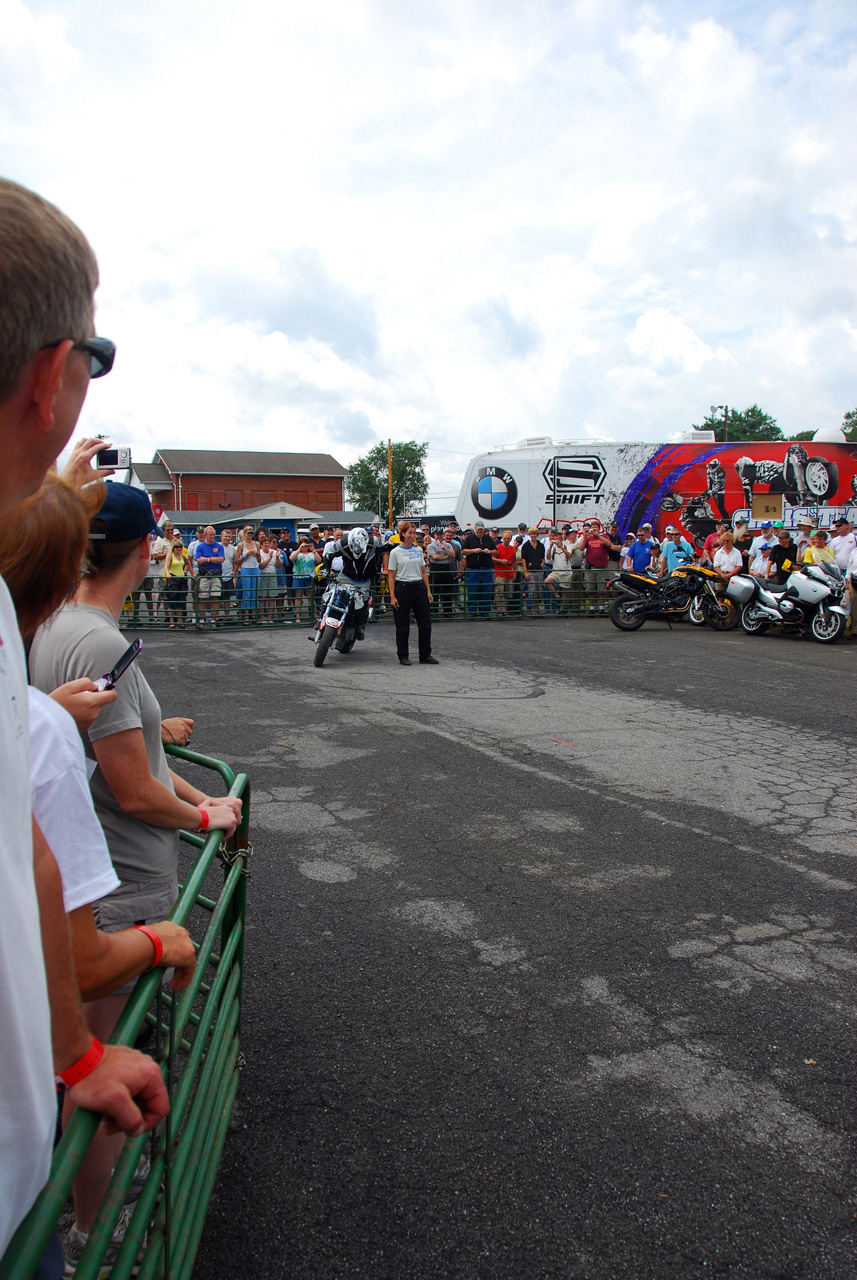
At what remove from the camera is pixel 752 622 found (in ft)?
50.5

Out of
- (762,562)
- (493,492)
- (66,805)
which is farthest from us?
(493,492)

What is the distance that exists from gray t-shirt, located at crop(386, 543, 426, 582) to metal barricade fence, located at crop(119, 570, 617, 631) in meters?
4.51

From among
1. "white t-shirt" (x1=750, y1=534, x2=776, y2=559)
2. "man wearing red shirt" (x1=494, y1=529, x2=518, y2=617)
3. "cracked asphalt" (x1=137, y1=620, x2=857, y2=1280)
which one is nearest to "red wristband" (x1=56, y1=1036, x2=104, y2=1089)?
"cracked asphalt" (x1=137, y1=620, x2=857, y2=1280)

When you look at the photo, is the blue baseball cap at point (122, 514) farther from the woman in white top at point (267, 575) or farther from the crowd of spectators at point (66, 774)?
the woman in white top at point (267, 575)

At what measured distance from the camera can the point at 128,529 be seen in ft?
7.32

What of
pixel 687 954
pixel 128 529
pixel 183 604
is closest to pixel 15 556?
pixel 128 529

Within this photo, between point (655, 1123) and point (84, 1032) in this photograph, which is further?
point (655, 1123)

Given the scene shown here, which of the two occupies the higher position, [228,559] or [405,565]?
[228,559]

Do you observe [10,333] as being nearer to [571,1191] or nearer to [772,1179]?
[571,1191]

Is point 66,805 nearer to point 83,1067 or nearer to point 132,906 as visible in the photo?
point 83,1067

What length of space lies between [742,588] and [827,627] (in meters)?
1.51

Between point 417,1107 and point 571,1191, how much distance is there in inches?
21.0

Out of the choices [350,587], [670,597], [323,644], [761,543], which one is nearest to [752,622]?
[670,597]

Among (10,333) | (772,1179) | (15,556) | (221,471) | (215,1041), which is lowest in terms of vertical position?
(772,1179)
